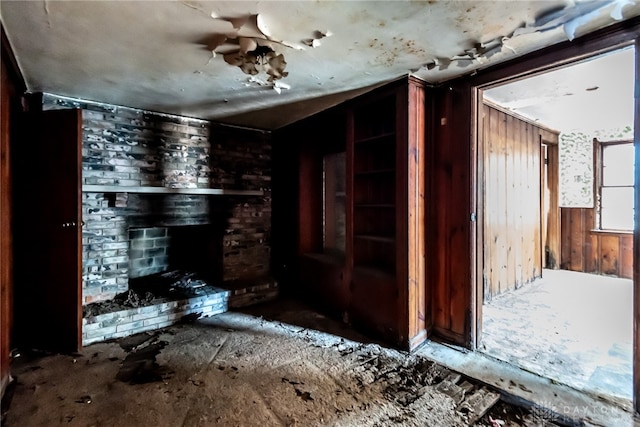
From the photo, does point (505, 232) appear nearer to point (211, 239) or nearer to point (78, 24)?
point (211, 239)

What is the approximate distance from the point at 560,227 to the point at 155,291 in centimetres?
658

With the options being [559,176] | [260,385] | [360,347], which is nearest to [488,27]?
[360,347]

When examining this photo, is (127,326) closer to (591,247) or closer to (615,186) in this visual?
(591,247)

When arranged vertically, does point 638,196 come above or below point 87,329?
above

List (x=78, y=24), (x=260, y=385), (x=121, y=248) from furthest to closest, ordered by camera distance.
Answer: (x=121, y=248) < (x=260, y=385) < (x=78, y=24)

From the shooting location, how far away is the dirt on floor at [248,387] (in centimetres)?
188

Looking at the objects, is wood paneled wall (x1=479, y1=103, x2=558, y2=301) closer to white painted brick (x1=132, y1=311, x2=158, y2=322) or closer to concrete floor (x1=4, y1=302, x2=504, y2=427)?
concrete floor (x1=4, y1=302, x2=504, y2=427)

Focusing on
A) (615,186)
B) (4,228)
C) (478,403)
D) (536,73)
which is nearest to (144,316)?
(4,228)

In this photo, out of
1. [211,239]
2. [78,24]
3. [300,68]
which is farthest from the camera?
[211,239]

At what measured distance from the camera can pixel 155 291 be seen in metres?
3.60

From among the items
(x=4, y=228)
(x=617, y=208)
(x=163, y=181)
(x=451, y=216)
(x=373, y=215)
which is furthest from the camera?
(x=617, y=208)

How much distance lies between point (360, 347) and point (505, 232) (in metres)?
2.83

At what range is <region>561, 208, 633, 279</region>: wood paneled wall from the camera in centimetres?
516

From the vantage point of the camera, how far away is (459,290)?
2.72 metres
